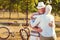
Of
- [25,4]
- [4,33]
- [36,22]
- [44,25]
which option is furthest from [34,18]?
[25,4]

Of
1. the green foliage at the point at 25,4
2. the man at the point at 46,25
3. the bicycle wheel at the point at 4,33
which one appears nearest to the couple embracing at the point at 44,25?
the man at the point at 46,25

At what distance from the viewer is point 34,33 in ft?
18.5

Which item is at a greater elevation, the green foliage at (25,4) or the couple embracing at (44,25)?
the couple embracing at (44,25)

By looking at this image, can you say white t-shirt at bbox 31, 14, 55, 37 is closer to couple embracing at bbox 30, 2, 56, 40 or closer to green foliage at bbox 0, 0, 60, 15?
couple embracing at bbox 30, 2, 56, 40

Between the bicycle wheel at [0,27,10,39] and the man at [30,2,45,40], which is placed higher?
the man at [30,2,45,40]

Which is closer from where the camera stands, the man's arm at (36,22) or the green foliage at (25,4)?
the man's arm at (36,22)

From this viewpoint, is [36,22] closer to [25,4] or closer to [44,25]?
[44,25]

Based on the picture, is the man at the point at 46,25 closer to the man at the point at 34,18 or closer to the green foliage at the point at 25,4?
the man at the point at 34,18

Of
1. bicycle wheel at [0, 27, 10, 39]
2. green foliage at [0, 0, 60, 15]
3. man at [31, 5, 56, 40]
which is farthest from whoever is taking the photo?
green foliage at [0, 0, 60, 15]

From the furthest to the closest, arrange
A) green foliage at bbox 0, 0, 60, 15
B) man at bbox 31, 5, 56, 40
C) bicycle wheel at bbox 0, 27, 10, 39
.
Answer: green foliage at bbox 0, 0, 60, 15
bicycle wheel at bbox 0, 27, 10, 39
man at bbox 31, 5, 56, 40

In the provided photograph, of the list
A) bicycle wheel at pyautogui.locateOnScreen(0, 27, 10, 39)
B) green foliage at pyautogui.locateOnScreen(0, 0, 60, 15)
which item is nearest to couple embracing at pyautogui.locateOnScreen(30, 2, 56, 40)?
bicycle wheel at pyautogui.locateOnScreen(0, 27, 10, 39)

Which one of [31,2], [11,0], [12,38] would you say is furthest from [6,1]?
[12,38]

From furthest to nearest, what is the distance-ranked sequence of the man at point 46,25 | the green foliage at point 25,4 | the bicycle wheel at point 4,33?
the green foliage at point 25,4
the bicycle wheel at point 4,33
the man at point 46,25

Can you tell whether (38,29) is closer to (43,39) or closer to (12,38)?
(43,39)
